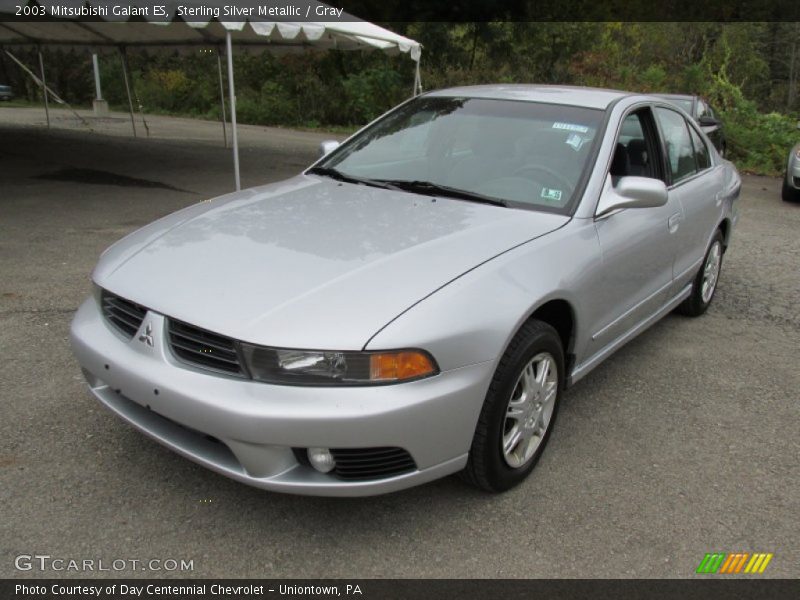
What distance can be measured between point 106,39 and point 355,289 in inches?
530

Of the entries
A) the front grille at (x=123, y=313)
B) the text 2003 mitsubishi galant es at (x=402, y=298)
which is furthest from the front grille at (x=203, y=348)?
the front grille at (x=123, y=313)

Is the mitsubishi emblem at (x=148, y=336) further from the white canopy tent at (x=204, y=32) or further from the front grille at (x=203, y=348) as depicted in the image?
the white canopy tent at (x=204, y=32)

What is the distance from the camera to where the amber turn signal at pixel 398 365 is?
2.25m

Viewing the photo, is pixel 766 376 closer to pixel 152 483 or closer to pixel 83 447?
pixel 152 483

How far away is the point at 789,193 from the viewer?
10.4 meters

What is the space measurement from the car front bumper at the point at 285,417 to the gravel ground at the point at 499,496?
305 millimetres

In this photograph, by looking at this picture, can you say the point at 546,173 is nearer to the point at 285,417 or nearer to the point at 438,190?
the point at 438,190

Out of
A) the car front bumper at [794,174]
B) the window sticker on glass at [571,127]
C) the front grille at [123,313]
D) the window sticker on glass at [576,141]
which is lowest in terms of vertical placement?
the car front bumper at [794,174]

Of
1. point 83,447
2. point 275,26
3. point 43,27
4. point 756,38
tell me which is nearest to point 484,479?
point 83,447

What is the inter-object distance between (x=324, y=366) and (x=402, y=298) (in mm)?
358

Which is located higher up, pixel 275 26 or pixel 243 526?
pixel 275 26

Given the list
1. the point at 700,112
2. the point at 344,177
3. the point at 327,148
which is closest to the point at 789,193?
the point at 700,112

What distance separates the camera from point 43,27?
12383 millimetres

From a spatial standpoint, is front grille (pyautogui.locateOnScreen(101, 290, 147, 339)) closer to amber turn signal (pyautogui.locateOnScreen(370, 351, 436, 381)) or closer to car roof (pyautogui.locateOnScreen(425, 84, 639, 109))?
amber turn signal (pyautogui.locateOnScreen(370, 351, 436, 381))
